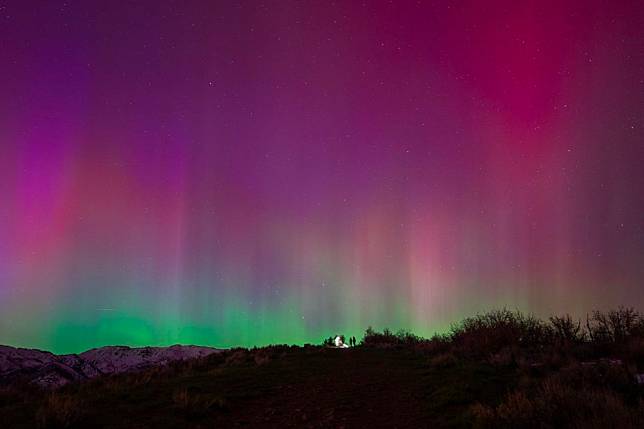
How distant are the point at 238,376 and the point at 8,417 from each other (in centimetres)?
885

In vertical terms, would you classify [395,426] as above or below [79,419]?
below

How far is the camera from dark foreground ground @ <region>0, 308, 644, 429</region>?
9250 mm

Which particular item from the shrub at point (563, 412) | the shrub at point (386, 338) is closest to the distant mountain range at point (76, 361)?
the shrub at point (386, 338)

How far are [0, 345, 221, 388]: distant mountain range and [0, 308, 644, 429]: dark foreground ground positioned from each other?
35.7 meters

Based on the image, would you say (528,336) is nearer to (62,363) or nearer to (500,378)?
(500,378)

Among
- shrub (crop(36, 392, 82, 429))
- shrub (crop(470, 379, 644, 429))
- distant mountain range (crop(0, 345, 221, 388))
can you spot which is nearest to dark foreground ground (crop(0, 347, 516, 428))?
shrub (crop(36, 392, 82, 429))

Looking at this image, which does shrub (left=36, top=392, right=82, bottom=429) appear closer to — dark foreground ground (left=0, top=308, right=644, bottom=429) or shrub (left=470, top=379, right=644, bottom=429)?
dark foreground ground (left=0, top=308, right=644, bottom=429)

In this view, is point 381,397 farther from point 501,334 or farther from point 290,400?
point 501,334

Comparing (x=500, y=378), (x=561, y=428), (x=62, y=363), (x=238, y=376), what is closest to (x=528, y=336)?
(x=500, y=378)

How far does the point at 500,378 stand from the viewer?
47.0 feet

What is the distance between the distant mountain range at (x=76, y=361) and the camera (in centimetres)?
5660

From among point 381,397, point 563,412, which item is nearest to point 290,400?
point 381,397

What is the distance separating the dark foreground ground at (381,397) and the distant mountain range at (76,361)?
3567 cm

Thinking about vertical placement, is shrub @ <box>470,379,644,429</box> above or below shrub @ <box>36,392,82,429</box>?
below
